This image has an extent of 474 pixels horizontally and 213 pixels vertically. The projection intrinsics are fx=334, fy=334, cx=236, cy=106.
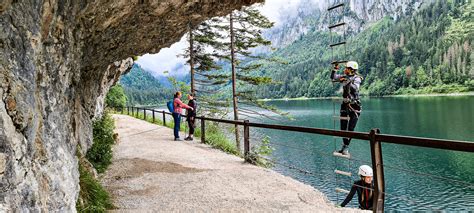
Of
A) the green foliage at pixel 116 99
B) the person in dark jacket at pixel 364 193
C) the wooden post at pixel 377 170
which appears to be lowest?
the person in dark jacket at pixel 364 193

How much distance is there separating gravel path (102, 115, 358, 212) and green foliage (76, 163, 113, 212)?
0.27m

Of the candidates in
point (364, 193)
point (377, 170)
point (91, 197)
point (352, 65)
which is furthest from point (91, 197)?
point (352, 65)

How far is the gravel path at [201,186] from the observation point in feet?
18.4

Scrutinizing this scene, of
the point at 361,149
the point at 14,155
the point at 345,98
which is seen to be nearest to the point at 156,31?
the point at 345,98

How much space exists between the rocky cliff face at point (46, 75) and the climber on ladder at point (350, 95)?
92.6 inches

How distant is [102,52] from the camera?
23.0 feet

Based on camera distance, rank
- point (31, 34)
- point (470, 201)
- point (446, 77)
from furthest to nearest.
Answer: point (446, 77), point (470, 201), point (31, 34)

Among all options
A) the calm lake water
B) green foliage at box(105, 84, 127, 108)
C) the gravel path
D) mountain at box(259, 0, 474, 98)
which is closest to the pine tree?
the calm lake water

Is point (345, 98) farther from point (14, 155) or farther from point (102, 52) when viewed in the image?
point (14, 155)

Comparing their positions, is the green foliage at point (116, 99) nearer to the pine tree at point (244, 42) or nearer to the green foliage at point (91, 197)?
the pine tree at point (244, 42)

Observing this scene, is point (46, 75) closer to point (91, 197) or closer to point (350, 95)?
point (91, 197)

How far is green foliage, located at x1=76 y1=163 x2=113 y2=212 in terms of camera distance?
4984 mm

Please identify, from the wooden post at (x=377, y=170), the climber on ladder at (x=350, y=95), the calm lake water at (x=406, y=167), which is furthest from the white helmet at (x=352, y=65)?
the wooden post at (x=377, y=170)

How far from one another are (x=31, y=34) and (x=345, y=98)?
18.2 feet
